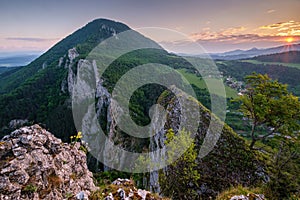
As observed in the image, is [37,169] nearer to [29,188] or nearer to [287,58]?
[29,188]

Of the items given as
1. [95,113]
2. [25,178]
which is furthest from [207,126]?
[95,113]

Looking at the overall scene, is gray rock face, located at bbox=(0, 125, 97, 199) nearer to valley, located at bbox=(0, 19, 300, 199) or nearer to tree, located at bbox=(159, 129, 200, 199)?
valley, located at bbox=(0, 19, 300, 199)

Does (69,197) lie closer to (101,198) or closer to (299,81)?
(101,198)

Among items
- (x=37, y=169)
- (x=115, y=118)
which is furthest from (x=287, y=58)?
(x=37, y=169)

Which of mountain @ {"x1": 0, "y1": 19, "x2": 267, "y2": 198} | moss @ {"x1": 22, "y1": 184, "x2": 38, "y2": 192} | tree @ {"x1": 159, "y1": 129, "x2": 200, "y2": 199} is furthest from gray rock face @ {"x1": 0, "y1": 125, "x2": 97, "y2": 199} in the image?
tree @ {"x1": 159, "y1": 129, "x2": 200, "y2": 199}

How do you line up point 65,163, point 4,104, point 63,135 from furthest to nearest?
point 4,104, point 63,135, point 65,163

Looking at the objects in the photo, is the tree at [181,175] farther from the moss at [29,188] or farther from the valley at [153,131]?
the moss at [29,188]
